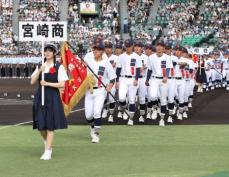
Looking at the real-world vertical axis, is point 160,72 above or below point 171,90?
above

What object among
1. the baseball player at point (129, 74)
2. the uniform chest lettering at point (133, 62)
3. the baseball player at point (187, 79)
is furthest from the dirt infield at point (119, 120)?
the uniform chest lettering at point (133, 62)

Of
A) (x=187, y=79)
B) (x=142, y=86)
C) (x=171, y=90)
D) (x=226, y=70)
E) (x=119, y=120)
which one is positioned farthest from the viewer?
(x=226, y=70)

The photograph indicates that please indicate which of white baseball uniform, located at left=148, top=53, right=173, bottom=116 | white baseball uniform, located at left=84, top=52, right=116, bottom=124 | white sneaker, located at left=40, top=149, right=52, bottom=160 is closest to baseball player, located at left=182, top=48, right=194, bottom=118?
white baseball uniform, located at left=148, top=53, right=173, bottom=116

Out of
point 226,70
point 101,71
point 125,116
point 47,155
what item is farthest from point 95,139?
point 226,70

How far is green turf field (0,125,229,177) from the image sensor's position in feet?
35.9

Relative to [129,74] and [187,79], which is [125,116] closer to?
[129,74]

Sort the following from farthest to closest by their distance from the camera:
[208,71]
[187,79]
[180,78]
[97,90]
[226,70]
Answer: [208,71] < [226,70] < [187,79] < [180,78] < [97,90]

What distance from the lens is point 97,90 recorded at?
1491cm

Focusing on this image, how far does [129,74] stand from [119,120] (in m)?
1.68

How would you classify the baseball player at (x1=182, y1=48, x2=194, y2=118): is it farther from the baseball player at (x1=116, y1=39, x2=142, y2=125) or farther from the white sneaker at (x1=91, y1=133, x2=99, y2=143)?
the white sneaker at (x1=91, y1=133, x2=99, y2=143)

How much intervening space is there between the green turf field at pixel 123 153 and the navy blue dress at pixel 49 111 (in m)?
0.60

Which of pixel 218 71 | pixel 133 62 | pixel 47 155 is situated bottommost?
pixel 218 71

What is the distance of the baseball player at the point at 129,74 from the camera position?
18558 millimetres

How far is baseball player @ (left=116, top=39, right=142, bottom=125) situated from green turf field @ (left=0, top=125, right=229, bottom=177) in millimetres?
1333
